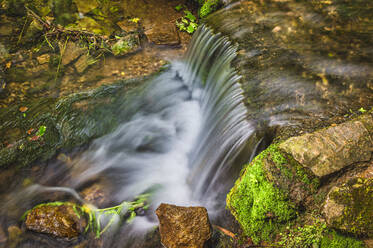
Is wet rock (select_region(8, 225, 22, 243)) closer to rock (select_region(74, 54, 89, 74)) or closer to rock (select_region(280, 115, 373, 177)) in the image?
rock (select_region(74, 54, 89, 74))

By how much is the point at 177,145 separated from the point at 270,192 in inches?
91.0

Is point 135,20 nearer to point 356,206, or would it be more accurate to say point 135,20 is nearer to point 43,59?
point 43,59

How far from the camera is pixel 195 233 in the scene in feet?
8.57

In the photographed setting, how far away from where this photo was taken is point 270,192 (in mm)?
2199

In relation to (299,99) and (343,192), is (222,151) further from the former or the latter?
(343,192)

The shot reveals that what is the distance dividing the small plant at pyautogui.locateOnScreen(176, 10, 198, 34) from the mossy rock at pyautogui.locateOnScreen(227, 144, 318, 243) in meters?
4.18

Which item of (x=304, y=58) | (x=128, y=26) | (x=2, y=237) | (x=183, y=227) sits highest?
(x=128, y=26)

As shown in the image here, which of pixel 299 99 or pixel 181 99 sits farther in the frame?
pixel 181 99

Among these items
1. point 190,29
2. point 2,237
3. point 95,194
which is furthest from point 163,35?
point 2,237

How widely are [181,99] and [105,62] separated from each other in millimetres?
1693

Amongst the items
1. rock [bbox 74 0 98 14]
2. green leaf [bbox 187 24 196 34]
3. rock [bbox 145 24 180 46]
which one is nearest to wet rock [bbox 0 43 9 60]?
rock [bbox 74 0 98 14]

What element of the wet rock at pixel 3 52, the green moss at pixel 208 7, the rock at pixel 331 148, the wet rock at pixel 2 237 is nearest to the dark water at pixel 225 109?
the wet rock at pixel 2 237

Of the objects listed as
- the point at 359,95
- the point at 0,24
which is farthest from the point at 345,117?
the point at 0,24

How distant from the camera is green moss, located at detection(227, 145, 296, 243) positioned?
2.18 m
